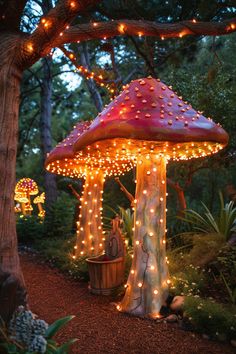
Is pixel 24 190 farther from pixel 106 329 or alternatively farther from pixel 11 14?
pixel 11 14

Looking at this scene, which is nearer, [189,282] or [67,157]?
[189,282]

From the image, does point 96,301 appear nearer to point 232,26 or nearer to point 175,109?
point 175,109

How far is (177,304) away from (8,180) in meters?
2.76

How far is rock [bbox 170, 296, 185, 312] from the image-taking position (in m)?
4.57

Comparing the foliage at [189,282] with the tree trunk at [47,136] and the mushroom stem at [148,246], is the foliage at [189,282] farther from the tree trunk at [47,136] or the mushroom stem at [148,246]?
the tree trunk at [47,136]

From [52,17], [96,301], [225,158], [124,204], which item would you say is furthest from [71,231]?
[52,17]

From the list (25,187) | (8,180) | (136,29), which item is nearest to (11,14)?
(136,29)

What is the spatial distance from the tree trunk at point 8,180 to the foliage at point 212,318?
6.74 ft

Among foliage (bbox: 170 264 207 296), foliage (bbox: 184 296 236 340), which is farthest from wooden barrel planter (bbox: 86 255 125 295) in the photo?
foliage (bbox: 184 296 236 340)

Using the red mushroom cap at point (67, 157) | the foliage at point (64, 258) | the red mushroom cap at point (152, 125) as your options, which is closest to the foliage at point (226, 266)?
the red mushroom cap at point (152, 125)

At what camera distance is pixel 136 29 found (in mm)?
3693

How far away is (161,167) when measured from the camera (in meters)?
5.09

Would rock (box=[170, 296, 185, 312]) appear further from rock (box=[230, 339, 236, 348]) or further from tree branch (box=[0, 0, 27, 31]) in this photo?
tree branch (box=[0, 0, 27, 31])

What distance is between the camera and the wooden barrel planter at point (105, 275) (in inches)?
214
